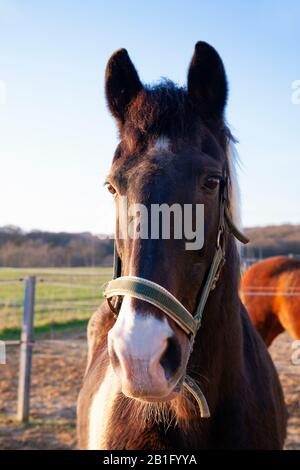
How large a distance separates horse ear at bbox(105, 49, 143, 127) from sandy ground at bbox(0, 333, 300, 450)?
4.45 m

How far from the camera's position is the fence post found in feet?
21.0

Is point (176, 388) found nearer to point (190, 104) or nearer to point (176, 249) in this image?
point (176, 249)

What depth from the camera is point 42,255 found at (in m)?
22.0

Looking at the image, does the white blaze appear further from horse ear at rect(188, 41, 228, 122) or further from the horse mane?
horse ear at rect(188, 41, 228, 122)

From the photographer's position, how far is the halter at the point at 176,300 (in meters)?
1.69

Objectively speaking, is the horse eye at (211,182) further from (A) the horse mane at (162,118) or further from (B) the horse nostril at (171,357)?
(B) the horse nostril at (171,357)

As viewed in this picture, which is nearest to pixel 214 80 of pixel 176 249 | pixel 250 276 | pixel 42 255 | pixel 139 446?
pixel 176 249

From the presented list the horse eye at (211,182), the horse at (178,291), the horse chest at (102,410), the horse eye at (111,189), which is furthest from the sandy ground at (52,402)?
the horse eye at (211,182)

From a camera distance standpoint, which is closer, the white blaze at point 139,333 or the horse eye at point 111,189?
the white blaze at point 139,333

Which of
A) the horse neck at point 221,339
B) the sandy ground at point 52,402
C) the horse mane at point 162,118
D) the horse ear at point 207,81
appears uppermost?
the horse ear at point 207,81

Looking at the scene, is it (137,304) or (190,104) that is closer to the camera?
(137,304)

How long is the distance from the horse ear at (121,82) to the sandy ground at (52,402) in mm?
4448

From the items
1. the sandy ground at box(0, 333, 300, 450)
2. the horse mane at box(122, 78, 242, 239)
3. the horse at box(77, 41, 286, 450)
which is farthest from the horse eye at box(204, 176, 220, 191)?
the sandy ground at box(0, 333, 300, 450)
